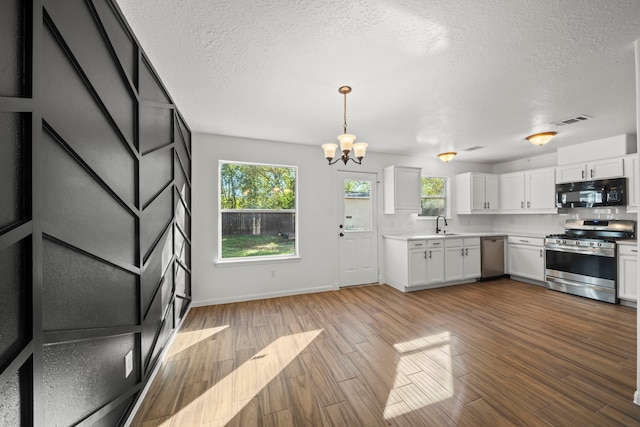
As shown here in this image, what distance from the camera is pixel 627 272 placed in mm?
3480

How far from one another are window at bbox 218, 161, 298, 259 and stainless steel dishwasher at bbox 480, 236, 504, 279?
3657 mm

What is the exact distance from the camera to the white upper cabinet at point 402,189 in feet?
15.1

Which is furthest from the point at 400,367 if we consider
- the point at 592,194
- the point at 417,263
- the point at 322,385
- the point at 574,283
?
the point at 592,194

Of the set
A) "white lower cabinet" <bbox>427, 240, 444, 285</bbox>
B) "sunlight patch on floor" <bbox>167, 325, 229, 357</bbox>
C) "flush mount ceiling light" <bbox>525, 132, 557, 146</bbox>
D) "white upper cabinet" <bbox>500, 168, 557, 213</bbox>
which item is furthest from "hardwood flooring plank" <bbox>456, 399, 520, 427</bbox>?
"white upper cabinet" <bbox>500, 168, 557, 213</bbox>

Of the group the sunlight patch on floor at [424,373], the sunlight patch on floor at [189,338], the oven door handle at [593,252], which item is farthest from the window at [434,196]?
the sunlight patch on floor at [189,338]

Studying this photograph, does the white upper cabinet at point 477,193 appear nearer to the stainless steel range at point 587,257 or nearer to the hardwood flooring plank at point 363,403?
the stainless steel range at point 587,257

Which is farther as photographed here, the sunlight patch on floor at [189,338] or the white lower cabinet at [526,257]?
the white lower cabinet at [526,257]

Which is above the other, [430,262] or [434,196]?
[434,196]

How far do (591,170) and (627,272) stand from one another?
163cm

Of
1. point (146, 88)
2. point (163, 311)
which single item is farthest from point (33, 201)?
point (163, 311)

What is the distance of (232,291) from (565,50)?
441 cm

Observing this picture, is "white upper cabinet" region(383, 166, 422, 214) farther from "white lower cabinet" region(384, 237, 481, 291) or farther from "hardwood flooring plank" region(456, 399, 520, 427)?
"hardwood flooring plank" region(456, 399, 520, 427)

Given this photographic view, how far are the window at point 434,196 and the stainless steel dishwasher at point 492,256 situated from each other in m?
0.99

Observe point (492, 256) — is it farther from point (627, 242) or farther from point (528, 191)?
point (627, 242)
